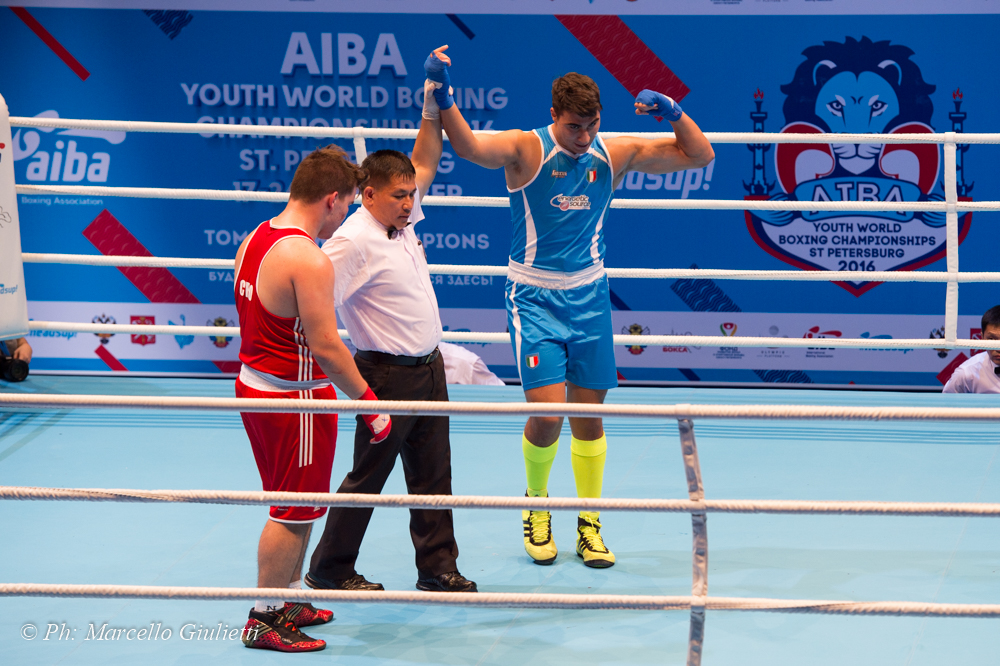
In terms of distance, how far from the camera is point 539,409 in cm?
187

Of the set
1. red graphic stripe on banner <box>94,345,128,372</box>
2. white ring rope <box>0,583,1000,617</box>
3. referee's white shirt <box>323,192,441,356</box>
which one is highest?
referee's white shirt <box>323,192,441,356</box>

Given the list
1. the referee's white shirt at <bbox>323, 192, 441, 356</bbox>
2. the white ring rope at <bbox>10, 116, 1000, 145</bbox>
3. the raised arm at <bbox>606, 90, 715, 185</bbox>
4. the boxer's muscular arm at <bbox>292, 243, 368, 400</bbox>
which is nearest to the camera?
the boxer's muscular arm at <bbox>292, 243, 368, 400</bbox>

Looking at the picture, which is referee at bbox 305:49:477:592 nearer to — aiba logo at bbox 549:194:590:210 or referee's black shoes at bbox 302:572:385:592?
referee's black shoes at bbox 302:572:385:592

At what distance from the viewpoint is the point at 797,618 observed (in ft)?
8.95

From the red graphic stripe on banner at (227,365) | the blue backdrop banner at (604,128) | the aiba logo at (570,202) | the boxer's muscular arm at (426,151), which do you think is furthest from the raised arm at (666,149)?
the red graphic stripe on banner at (227,365)

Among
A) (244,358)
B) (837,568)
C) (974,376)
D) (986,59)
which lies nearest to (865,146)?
(986,59)

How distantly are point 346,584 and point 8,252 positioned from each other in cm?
241

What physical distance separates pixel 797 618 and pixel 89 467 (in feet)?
9.05

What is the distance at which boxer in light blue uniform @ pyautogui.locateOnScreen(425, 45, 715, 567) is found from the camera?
314cm

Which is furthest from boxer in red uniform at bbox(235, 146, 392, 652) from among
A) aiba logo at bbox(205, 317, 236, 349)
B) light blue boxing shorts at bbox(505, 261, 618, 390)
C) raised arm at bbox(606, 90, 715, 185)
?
aiba logo at bbox(205, 317, 236, 349)

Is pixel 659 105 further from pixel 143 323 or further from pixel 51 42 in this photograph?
pixel 51 42

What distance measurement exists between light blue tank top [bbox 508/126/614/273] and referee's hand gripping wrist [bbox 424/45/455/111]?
1.09 ft

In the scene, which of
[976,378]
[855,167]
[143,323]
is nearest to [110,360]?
[143,323]

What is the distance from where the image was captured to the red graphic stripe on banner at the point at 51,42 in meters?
6.35
